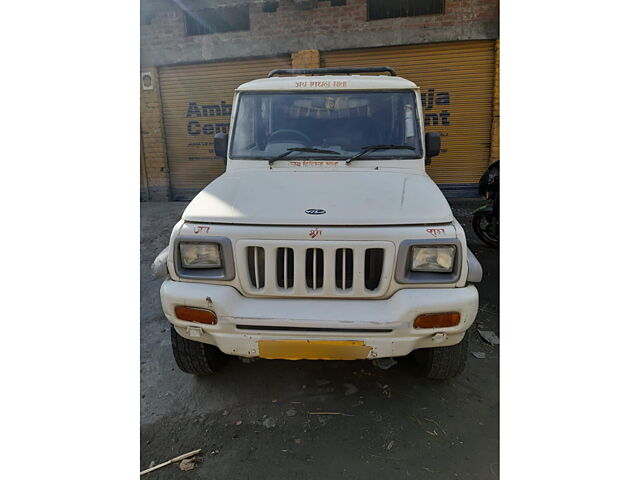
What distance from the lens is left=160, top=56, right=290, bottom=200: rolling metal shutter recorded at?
26.7 ft

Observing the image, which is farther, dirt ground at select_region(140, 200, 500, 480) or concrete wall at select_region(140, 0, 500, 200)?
concrete wall at select_region(140, 0, 500, 200)

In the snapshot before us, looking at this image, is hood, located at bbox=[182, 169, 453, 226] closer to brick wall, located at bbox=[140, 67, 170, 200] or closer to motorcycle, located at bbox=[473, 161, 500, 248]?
motorcycle, located at bbox=[473, 161, 500, 248]

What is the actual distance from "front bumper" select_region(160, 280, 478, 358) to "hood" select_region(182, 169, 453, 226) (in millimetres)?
420

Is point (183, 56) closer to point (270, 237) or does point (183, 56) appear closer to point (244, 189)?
point (244, 189)

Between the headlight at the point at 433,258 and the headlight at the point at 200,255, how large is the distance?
1100 millimetres

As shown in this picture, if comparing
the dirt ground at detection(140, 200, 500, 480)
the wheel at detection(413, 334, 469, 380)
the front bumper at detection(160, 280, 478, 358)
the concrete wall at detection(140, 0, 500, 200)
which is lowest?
the dirt ground at detection(140, 200, 500, 480)

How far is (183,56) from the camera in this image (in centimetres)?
809

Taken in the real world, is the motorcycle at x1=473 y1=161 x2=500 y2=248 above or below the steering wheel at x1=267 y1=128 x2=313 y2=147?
below

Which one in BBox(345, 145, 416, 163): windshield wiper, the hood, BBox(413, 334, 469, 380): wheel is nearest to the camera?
the hood

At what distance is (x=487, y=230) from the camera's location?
553 cm

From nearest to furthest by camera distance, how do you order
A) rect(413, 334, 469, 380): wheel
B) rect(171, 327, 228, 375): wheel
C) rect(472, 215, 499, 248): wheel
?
rect(413, 334, 469, 380): wheel, rect(171, 327, 228, 375): wheel, rect(472, 215, 499, 248): wheel

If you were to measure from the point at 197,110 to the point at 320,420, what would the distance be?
26.0ft

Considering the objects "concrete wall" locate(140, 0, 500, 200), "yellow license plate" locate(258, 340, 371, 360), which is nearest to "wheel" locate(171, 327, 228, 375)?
"yellow license plate" locate(258, 340, 371, 360)

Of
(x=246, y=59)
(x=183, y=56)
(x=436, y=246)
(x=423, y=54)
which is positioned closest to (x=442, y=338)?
(x=436, y=246)
